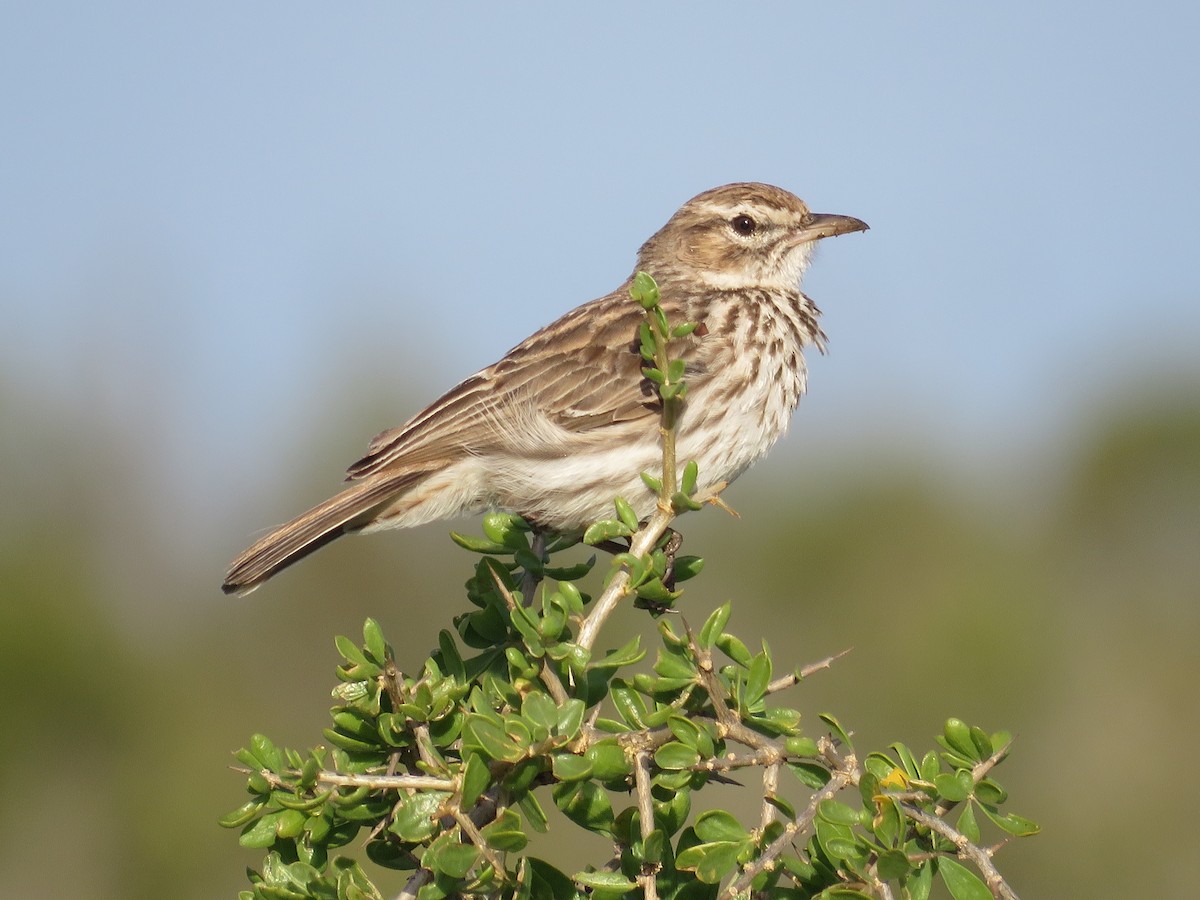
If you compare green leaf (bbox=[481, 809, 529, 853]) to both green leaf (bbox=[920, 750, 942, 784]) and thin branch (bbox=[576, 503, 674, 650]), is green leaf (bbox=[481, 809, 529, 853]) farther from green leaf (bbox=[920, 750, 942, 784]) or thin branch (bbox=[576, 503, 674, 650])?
green leaf (bbox=[920, 750, 942, 784])

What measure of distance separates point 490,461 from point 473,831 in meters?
2.96

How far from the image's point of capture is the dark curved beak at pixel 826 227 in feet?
22.8

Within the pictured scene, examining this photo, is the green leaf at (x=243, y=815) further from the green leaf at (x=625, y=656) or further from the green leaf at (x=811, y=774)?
the green leaf at (x=811, y=774)

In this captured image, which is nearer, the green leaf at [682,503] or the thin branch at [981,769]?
the thin branch at [981,769]

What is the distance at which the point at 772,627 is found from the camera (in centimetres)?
2488

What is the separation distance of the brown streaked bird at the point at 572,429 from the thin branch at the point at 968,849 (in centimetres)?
267

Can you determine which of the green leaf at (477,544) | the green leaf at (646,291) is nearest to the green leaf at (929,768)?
the green leaf at (646,291)

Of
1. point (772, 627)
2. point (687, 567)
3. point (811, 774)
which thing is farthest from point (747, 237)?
point (772, 627)

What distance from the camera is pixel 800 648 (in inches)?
915

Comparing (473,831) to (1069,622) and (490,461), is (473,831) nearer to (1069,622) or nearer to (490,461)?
(490,461)

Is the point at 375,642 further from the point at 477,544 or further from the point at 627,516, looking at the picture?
the point at 477,544

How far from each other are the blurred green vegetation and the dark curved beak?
8634 millimetres

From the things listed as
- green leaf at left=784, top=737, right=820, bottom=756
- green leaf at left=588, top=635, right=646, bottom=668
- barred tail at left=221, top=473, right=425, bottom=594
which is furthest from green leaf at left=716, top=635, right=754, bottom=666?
barred tail at left=221, top=473, right=425, bottom=594

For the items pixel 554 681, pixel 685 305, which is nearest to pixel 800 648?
pixel 685 305
